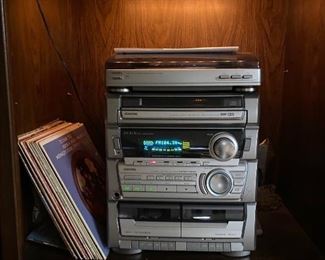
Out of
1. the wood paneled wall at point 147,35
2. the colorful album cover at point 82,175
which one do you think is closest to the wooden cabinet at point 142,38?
the wood paneled wall at point 147,35

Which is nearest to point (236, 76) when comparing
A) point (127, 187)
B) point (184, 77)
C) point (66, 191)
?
point (184, 77)

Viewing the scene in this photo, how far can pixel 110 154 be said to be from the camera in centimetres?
82

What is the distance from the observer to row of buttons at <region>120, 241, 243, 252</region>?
2.73 ft

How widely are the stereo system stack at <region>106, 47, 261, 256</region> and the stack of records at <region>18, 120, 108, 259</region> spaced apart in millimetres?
59

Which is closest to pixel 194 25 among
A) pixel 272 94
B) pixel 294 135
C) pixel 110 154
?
pixel 272 94

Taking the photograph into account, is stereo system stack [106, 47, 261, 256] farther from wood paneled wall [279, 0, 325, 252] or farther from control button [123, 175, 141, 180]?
wood paneled wall [279, 0, 325, 252]

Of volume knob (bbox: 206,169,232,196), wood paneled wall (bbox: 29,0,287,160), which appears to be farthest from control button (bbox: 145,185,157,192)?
wood paneled wall (bbox: 29,0,287,160)

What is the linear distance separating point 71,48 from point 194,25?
36 centimetres

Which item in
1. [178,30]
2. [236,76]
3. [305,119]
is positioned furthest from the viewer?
[178,30]

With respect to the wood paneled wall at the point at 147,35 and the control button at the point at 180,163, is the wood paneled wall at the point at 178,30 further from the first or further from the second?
the control button at the point at 180,163

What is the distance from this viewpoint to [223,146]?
79 centimetres

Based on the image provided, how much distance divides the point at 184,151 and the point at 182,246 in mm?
196

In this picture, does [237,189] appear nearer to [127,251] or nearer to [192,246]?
[192,246]

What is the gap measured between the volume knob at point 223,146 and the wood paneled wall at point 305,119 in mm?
192
